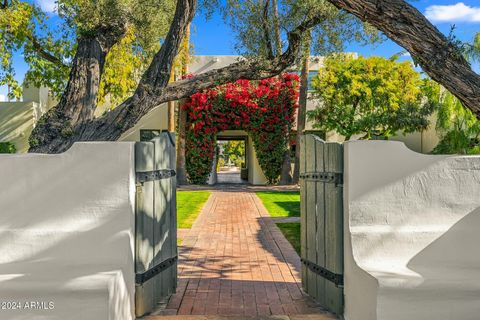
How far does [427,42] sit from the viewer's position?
460 cm

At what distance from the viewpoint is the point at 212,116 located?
23125 mm

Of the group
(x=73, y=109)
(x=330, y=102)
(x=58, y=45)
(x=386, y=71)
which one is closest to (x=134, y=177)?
(x=73, y=109)

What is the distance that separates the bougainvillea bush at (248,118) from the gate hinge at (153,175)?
17868mm

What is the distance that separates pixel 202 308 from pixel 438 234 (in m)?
2.54

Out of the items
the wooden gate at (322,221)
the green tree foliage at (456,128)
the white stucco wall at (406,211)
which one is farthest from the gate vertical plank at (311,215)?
the green tree foliage at (456,128)

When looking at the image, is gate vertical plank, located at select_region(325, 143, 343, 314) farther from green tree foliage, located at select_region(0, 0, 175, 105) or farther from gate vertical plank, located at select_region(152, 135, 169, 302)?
green tree foliage, located at select_region(0, 0, 175, 105)

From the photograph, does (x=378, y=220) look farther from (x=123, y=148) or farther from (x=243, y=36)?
(x=243, y=36)

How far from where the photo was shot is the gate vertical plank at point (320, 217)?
4641 millimetres

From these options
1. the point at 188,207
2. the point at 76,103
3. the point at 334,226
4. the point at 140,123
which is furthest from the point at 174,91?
the point at 140,123

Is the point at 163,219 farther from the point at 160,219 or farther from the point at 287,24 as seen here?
the point at 287,24

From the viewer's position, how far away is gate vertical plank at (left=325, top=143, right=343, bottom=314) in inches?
169

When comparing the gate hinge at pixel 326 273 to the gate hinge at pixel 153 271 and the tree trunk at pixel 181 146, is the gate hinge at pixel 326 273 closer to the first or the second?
the gate hinge at pixel 153 271

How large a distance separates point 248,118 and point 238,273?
17098 millimetres

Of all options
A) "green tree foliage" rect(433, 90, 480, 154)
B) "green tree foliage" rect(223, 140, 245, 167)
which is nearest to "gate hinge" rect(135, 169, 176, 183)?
"green tree foliage" rect(433, 90, 480, 154)
